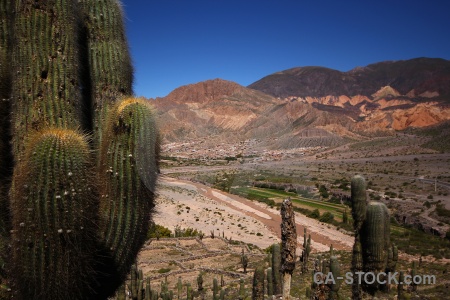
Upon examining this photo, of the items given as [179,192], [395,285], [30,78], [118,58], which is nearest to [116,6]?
[118,58]

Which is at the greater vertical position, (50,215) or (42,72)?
(42,72)

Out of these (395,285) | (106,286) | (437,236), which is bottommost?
(437,236)

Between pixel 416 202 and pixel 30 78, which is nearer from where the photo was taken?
pixel 30 78

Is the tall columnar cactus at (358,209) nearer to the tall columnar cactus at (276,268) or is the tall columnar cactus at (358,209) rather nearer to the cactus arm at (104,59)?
the tall columnar cactus at (276,268)

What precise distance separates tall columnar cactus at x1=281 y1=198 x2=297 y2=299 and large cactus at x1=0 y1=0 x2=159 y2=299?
173cm

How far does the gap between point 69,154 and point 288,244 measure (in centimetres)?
278

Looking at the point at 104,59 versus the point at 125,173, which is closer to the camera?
the point at 125,173

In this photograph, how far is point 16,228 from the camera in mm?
2920

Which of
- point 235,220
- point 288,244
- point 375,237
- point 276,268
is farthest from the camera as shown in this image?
point 235,220

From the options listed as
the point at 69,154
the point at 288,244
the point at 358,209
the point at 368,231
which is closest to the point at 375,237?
the point at 368,231

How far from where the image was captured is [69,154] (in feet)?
9.60

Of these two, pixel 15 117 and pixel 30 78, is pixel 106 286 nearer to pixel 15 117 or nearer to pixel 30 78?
pixel 15 117

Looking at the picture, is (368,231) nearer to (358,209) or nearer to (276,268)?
(358,209)

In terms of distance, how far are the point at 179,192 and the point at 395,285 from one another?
37.3m
